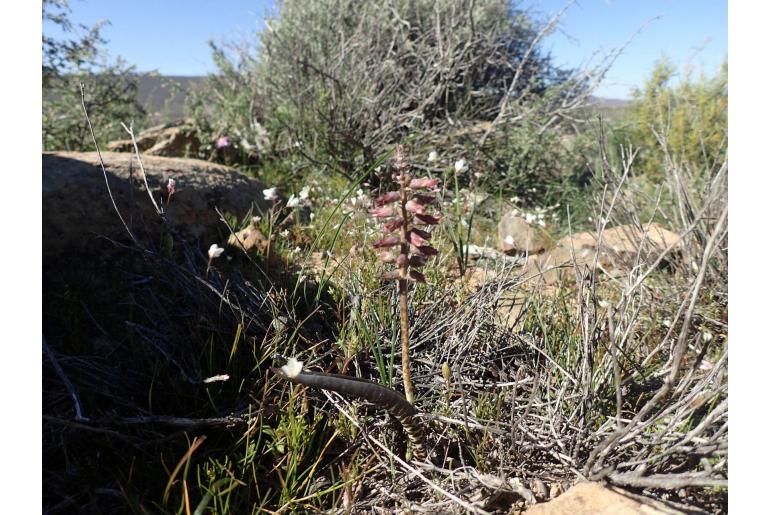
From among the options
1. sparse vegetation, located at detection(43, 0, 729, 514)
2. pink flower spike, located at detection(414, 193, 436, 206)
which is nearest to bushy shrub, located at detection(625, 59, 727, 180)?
sparse vegetation, located at detection(43, 0, 729, 514)

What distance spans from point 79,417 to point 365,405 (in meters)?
0.72

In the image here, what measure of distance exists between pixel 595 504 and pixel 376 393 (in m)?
Result: 0.50

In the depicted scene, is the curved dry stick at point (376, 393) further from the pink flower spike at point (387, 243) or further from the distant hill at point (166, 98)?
the distant hill at point (166, 98)

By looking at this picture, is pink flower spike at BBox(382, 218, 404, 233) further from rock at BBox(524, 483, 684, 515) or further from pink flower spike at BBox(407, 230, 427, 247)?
rock at BBox(524, 483, 684, 515)

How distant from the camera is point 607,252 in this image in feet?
8.16

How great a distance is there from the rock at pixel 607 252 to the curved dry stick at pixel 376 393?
3.70ft

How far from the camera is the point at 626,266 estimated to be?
2.52 m

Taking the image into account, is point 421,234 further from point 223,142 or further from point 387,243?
point 223,142

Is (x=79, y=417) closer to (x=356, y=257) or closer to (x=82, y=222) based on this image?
(x=356, y=257)

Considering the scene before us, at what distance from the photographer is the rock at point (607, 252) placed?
2.48 m

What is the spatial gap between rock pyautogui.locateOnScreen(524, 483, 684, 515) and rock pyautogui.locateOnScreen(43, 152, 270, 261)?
5.52 feet

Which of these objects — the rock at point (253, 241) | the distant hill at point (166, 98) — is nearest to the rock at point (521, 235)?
the rock at point (253, 241)

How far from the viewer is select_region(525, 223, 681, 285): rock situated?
97.6 inches
